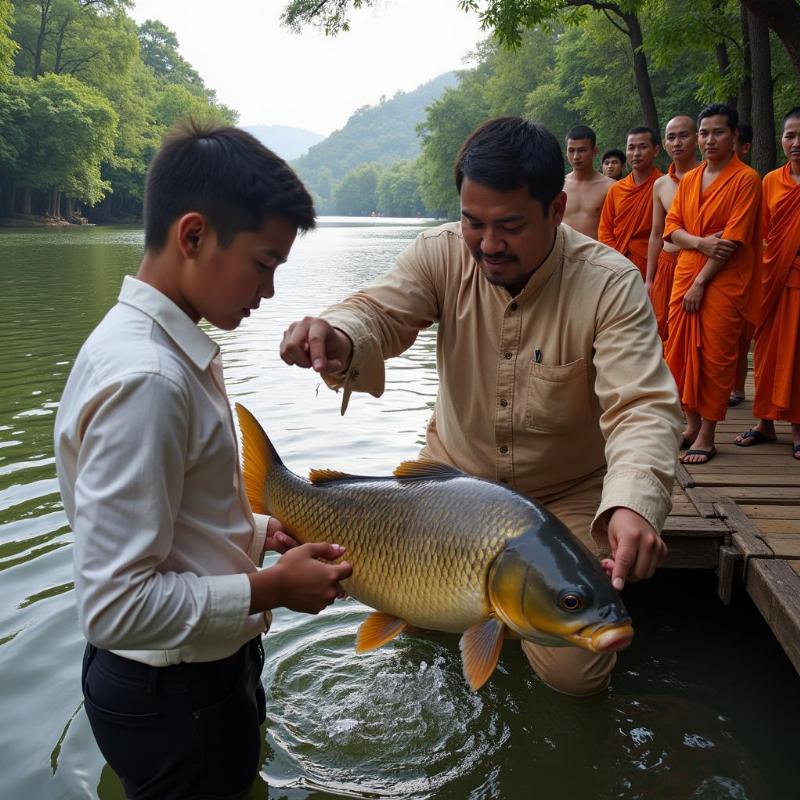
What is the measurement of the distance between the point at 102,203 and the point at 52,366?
208ft

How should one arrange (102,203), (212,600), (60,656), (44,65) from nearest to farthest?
(212,600), (60,656), (44,65), (102,203)

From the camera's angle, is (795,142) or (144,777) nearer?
(144,777)

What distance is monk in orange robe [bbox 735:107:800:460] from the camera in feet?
18.7

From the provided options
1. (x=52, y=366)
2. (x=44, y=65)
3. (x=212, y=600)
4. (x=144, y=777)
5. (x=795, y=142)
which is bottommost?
(x=52, y=366)

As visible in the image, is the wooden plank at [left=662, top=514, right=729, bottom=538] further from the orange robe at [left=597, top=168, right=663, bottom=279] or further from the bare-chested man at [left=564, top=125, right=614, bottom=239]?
the bare-chested man at [left=564, top=125, right=614, bottom=239]

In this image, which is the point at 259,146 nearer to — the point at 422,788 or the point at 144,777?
the point at 144,777

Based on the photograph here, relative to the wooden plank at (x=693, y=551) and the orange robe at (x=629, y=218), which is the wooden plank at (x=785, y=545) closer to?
the wooden plank at (x=693, y=551)

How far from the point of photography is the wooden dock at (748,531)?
322cm

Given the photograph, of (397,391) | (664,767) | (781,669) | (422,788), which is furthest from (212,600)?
(397,391)

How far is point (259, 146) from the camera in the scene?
2.09 metres

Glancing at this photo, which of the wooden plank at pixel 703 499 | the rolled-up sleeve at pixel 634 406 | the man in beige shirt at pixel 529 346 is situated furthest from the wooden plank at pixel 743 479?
the rolled-up sleeve at pixel 634 406

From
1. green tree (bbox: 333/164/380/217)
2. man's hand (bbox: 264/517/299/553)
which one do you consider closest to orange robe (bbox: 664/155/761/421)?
man's hand (bbox: 264/517/299/553)

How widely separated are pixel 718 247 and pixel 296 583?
467 cm

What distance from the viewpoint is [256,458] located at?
2.62 meters
